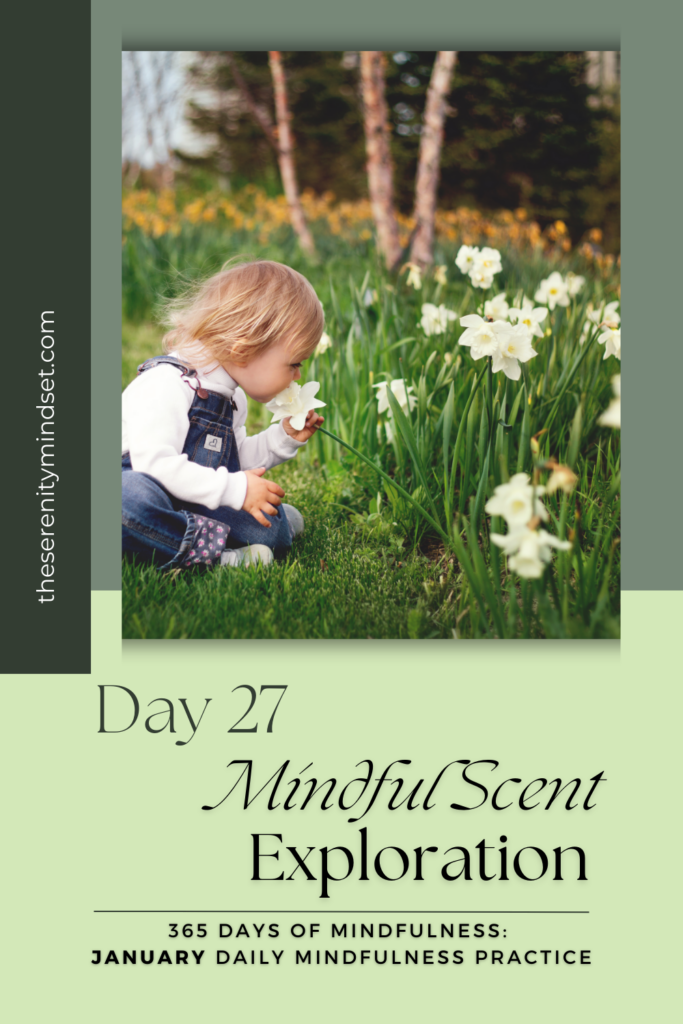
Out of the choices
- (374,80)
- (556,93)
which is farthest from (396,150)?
(374,80)

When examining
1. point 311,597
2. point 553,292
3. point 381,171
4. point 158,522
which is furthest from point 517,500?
point 381,171

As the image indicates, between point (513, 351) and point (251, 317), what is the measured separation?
745 millimetres

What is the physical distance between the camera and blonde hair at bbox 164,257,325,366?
2100 millimetres

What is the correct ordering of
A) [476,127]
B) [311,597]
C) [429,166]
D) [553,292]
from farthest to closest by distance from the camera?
[476,127]
[429,166]
[553,292]
[311,597]

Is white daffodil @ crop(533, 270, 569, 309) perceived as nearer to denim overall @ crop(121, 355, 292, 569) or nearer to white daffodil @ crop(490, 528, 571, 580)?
denim overall @ crop(121, 355, 292, 569)

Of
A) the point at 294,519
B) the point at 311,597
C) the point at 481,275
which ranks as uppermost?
the point at 481,275

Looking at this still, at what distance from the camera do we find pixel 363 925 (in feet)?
4.83

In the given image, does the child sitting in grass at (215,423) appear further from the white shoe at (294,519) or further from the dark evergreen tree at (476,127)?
the dark evergreen tree at (476,127)

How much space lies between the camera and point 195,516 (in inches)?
80.4

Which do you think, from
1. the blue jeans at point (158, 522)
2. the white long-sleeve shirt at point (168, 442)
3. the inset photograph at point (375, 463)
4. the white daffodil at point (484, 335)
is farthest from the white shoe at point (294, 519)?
the white daffodil at point (484, 335)

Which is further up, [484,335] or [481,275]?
[481,275]

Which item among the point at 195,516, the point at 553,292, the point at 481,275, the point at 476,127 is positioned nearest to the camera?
the point at 195,516

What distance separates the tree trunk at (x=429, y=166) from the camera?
4270 millimetres

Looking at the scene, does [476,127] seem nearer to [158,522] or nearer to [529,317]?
[529,317]
